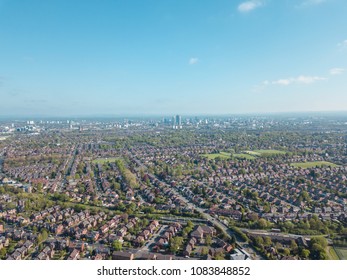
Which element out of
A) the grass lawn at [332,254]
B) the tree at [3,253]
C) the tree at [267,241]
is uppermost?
the tree at [267,241]

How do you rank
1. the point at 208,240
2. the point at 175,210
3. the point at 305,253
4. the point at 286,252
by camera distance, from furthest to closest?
the point at 175,210, the point at 208,240, the point at 286,252, the point at 305,253

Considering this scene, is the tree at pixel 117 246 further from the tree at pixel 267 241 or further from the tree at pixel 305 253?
the tree at pixel 305 253

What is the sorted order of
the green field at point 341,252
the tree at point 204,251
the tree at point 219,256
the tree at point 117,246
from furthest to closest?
the tree at point 117,246 < the tree at point 204,251 < the green field at point 341,252 < the tree at point 219,256

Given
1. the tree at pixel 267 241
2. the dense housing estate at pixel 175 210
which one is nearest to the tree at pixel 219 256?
the dense housing estate at pixel 175 210

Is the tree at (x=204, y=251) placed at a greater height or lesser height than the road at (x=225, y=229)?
greater

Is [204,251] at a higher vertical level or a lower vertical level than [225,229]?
higher

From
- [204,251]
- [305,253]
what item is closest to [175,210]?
[204,251]

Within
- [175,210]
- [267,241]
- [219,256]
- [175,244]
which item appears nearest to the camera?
[219,256]

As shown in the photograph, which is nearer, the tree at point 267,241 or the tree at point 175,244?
the tree at point 175,244

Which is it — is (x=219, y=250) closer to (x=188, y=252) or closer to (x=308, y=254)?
(x=188, y=252)

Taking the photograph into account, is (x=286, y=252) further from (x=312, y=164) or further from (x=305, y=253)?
(x=312, y=164)

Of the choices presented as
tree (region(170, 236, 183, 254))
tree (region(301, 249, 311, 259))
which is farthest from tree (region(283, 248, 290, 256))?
tree (region(170, 236, 183, 254))

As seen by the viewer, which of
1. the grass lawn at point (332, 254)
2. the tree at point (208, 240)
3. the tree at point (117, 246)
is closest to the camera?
the grass lawn at point (332, 254)
